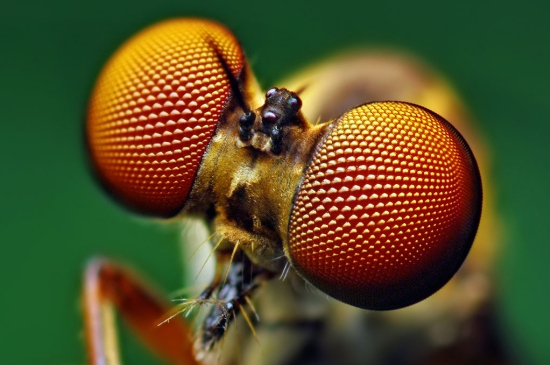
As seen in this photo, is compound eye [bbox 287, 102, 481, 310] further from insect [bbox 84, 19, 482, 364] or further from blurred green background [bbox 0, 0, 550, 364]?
blurred green background [bbox 0, 0, 550, 364]

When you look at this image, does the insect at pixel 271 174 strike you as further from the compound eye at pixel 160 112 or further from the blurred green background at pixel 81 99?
the blurred green background at pixel 81 99

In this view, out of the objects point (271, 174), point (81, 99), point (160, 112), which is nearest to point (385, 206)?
point (271, 174)

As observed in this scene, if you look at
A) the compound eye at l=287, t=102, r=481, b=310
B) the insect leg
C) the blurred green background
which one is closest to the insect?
the compound eye at l=287, t=102, r=481, b=310

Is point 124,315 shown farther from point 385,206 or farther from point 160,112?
point 385,206

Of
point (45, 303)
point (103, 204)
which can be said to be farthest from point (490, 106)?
point (45, 303)

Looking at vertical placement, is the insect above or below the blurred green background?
above

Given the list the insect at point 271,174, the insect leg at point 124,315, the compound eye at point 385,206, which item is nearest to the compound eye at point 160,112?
the insect at point 271,174

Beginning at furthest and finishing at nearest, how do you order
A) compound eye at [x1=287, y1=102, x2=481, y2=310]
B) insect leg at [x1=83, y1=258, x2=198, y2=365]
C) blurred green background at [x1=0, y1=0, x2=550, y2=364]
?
1. blurred green background at [x1=0, y1=0, x2=550, y2=364]
2. insect leg at [x1=83, y1=258, x2=198, y2=365]
3. compound eye at [x1=287, y1=102, x2=481, y2=310]
